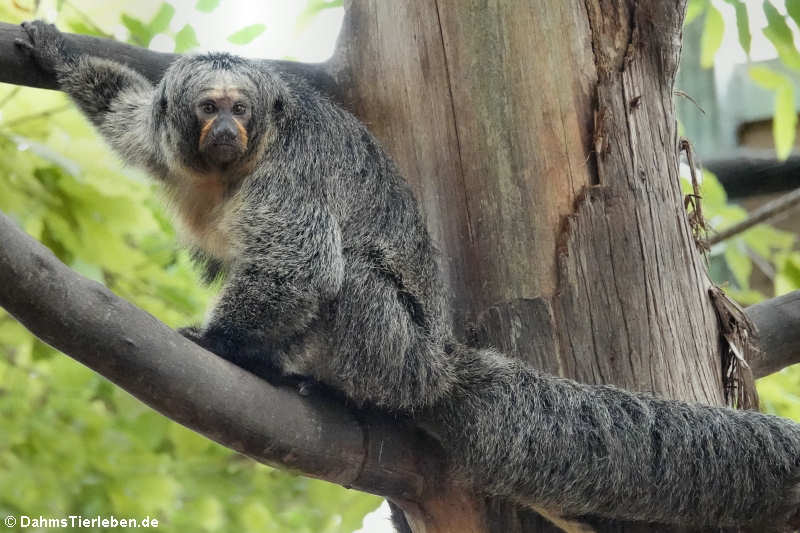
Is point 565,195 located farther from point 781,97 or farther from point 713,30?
point 781,97

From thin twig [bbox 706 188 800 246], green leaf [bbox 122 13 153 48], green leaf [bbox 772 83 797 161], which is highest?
green leaf [bbox 772 83 797 161]

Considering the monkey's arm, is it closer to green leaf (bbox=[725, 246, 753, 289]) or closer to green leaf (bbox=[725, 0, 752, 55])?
green leaf (bbox=[725, 0, 752, 55])

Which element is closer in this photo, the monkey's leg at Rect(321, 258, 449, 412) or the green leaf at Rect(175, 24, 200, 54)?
the monkey's leg at Rect(321, 258, 449, 412)

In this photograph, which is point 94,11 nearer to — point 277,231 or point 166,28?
point 166,28

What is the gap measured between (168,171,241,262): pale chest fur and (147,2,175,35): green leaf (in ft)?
4.02

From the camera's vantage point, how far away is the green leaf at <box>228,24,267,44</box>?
523cm

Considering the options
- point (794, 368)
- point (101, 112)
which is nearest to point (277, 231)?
point (101, 112)

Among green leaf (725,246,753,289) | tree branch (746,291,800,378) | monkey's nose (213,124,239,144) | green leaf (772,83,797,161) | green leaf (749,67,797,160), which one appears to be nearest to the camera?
monkey's nose (213,124,239,144)

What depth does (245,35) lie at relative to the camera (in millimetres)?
5242

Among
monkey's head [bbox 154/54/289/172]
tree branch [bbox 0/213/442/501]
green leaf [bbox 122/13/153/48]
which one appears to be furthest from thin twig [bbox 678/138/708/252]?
green leaf [bbox 122/13/153/48]

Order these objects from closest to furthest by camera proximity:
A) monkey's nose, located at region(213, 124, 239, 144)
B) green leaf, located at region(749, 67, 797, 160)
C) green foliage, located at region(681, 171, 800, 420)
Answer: monkey's nose, located at region(213, 124, 239, 144), green leaf, located at region(749, 67, 797, 160), green foliage, located at region(681, 171, 800, 420)

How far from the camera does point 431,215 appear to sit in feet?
14.3

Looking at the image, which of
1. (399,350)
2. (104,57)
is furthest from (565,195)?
(104,57)

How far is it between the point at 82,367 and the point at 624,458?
3.72 metres
